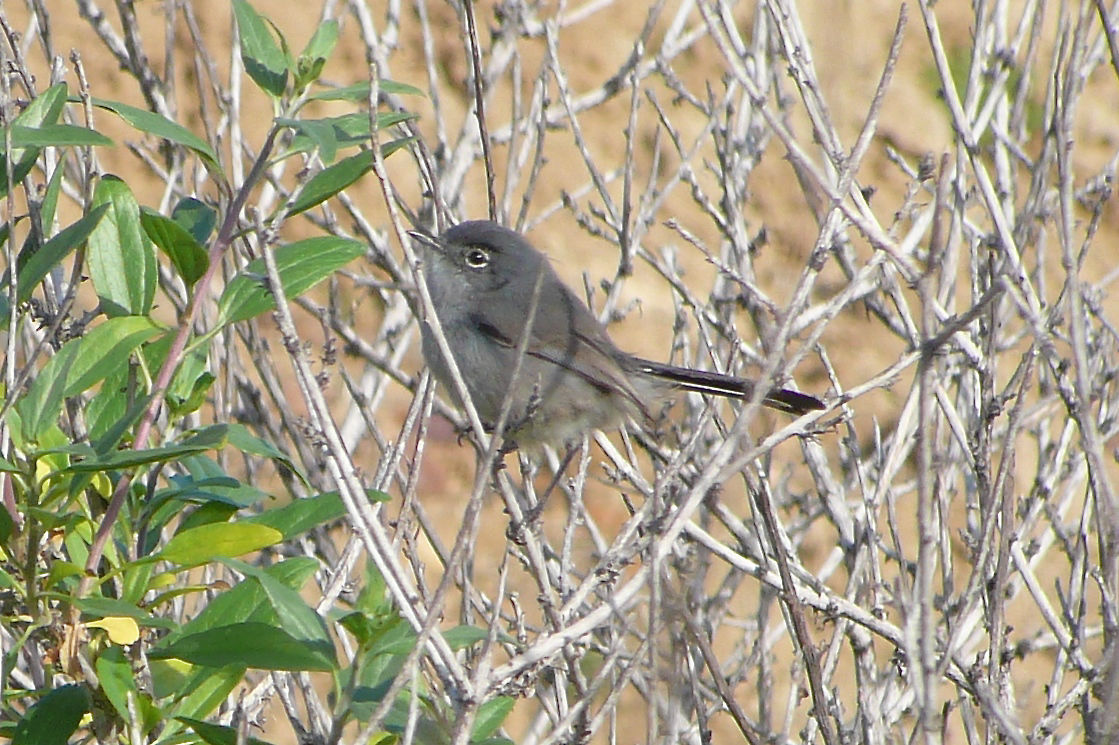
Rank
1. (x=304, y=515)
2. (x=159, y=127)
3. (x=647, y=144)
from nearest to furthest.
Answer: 1. (x=159, y=127)
2. (x=304, y=515)
3. (x=647, y=144)

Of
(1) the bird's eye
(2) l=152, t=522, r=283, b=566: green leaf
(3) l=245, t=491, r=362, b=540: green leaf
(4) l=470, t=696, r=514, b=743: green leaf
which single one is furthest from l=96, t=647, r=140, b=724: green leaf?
(1) the bird's eye

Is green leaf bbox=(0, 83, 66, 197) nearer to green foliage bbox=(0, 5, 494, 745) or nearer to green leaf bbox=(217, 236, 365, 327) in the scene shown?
green foliage bbox=(0, 5, 494, 745)

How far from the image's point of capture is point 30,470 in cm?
212

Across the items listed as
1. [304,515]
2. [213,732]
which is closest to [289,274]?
[304,515]

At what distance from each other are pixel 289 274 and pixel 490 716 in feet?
2.77

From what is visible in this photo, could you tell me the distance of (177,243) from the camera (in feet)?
7.35

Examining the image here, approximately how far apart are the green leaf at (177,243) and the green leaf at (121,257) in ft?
0.30

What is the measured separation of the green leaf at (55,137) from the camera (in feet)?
6.84

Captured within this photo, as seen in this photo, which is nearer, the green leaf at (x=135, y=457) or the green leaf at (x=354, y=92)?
the green leaf at (x=135, y=457)

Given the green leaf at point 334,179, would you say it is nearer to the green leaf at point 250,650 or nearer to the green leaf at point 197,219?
the green leaf at point 197,219

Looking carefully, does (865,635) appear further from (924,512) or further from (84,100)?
(84,100)

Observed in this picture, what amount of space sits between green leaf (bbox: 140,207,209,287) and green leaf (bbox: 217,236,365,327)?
0.23 ft

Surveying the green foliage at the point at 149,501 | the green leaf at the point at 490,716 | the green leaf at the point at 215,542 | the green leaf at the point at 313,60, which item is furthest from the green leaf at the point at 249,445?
the green leaf at the point at 313,60

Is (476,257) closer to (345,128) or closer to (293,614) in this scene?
(345,128)
